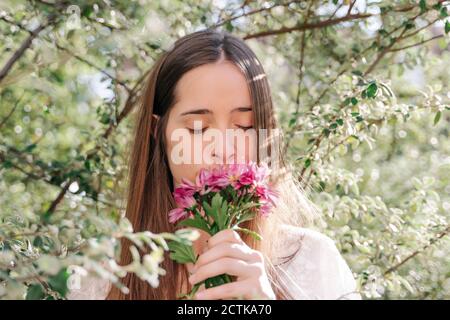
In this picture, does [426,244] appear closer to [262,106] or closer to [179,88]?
[262,106]

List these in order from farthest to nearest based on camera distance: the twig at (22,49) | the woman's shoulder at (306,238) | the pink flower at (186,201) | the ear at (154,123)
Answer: the twig at (22,49) → the ear at (154,123) → the woman's shoulder at (306,238) → the pink flower at (186,201)

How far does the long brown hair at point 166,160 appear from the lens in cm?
189

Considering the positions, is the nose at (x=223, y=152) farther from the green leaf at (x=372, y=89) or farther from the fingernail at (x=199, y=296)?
the green leaf at (x=372, y=89)

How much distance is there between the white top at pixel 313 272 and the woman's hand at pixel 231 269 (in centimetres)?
50

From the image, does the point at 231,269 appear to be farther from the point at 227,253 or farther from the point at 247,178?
the point at 247,178

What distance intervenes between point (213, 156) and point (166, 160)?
36 cm

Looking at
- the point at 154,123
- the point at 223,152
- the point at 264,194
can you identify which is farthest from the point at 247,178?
the point at 154,123

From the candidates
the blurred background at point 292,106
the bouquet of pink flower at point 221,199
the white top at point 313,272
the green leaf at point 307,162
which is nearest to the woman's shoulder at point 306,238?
the white top at point 313,272

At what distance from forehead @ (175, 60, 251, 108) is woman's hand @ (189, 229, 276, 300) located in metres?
0.53

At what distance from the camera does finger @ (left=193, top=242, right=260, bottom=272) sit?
1.34 m

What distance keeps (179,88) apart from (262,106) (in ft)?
0.83

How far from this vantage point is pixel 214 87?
1865mm

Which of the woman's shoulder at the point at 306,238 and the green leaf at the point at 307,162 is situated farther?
the green leaf at the point at 307,162
